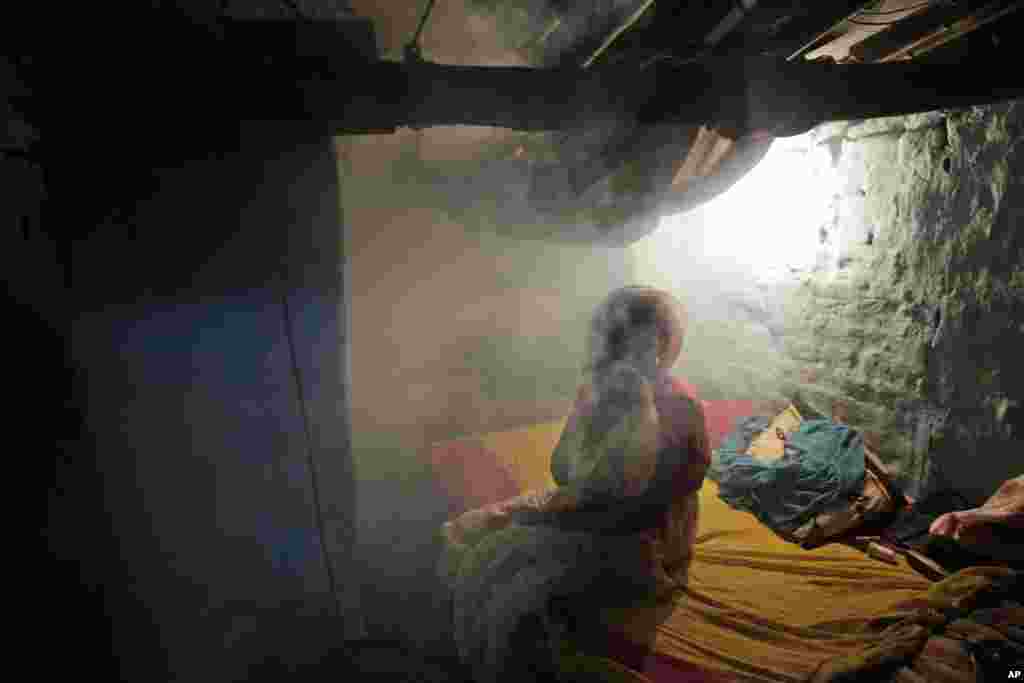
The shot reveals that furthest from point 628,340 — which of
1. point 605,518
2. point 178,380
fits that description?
point 178,380

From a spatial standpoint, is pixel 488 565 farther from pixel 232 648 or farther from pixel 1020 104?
pixel 1020 104

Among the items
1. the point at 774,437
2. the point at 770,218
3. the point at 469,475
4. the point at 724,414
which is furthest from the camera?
the point at 724,414

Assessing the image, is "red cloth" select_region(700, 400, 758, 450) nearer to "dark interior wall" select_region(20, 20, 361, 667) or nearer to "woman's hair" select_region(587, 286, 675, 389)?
"woman's hair" select_region(587, 286, 675, 389)

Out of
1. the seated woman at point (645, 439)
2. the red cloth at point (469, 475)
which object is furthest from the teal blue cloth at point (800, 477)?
the red cloth at point (469, 475)

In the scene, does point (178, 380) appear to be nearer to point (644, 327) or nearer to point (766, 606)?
point (644, 327)

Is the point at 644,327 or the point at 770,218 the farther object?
the point at 770,218

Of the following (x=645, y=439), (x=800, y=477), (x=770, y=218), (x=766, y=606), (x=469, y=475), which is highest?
(x=770, y=218)

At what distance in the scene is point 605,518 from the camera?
98.3 inches

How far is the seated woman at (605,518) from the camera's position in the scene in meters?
2.31

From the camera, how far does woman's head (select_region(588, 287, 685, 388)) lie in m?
2.64

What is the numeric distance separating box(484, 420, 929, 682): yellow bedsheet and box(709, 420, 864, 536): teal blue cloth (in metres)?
0.19

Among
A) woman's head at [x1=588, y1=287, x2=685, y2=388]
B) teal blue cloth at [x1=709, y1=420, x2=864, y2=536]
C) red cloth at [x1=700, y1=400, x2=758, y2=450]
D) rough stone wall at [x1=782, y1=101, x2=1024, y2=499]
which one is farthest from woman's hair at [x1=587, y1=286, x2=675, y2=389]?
red cloth at [x1=700, y1=400, x2=758, y2=450]

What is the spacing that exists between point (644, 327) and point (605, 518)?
37.2 inches

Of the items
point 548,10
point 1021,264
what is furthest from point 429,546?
point 1021,264
